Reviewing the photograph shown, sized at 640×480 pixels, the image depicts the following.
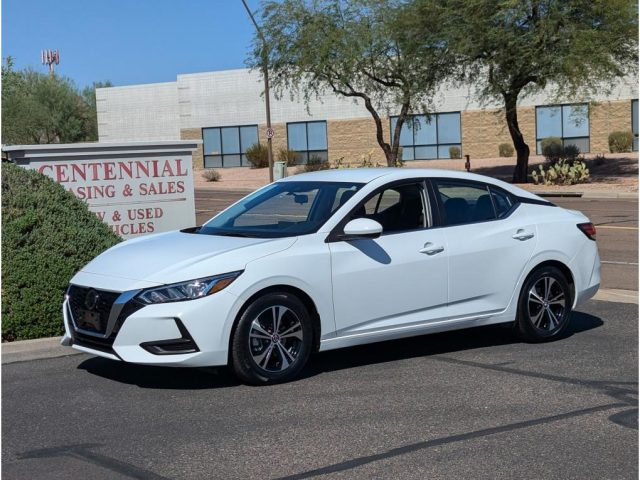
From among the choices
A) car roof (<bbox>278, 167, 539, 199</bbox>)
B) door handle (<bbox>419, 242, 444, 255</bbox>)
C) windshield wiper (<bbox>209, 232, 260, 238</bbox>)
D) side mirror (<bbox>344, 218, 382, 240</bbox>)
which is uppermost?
car roof (<bbox>278, 167, 539, 199</bbox>)

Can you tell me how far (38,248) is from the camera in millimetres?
9414

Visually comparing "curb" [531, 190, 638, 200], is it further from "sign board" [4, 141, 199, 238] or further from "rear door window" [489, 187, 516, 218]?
"rear door window" [489, 187, 516, 218]

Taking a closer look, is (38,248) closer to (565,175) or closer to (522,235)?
(522,235)

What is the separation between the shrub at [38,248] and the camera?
919 cm

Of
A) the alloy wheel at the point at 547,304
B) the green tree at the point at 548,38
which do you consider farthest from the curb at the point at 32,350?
the green tree at the point at 548,38

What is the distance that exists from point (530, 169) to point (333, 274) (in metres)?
41.5

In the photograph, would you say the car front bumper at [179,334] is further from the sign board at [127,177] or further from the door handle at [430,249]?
the sign board at [127,177]

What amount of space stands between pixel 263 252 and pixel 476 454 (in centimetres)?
249

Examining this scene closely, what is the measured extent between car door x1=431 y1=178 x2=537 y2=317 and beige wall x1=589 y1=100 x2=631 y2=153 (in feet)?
155

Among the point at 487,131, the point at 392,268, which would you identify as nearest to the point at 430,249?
the point at 392,268

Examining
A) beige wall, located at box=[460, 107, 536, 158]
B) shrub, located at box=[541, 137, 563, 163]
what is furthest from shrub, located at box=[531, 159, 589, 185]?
beige wall, located at box=[460, 107, 536, 158]

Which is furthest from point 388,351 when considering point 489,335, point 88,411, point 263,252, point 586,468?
point 586,468

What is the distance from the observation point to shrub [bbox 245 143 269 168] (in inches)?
2489

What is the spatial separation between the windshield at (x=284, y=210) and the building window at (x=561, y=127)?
48.7 meters
